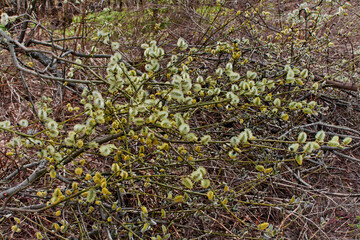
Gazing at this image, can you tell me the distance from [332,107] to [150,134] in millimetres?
2567

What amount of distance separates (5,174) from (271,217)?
215 centimetres

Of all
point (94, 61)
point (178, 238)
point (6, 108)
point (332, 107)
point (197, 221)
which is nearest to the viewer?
point (178, 238)

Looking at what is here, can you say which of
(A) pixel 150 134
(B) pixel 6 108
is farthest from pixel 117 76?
(B) pixel 6 108

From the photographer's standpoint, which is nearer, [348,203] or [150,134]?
[150,134]

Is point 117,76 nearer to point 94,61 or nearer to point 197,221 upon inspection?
point 197,221

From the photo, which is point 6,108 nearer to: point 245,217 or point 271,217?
point 245,217

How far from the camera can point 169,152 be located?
7.34 ft

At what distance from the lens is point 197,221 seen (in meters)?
2.05

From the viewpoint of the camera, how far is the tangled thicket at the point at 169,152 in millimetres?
1276

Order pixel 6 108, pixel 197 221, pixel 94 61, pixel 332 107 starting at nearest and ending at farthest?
pixel 197 221
pixel 6 108
pixel 332 107
pixel 94 61

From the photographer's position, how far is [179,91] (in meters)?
1.10

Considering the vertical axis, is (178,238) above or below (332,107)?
below

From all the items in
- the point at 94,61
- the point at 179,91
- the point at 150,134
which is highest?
the point at 179,91

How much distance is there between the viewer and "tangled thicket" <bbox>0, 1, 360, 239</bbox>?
50.3 inches
